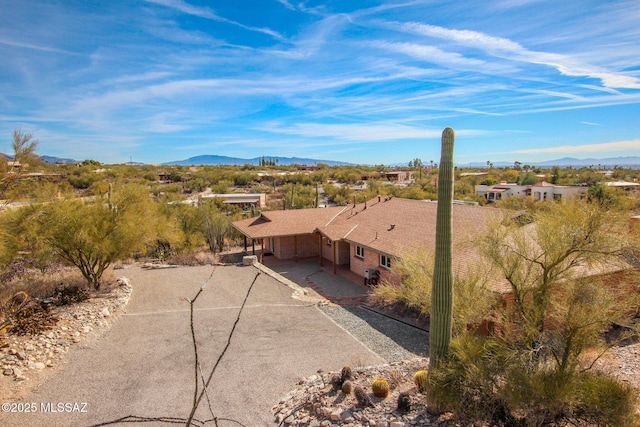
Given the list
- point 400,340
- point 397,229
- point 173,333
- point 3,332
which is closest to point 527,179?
point 397,229

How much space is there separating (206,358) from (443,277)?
7.43 metres

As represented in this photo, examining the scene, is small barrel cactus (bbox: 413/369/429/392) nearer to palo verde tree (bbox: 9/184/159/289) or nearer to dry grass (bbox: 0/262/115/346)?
dry grass (bbox: 0/262/115/346)

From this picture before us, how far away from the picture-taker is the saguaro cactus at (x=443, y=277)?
7.89 metres

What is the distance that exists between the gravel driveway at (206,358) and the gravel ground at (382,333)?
7cm

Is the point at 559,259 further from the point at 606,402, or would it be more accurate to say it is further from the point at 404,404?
the point at 404,404

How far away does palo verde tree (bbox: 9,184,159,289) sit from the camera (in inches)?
611

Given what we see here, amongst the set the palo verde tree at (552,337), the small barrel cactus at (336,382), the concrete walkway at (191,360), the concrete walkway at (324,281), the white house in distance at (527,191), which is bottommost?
the concrete walkway at (324,281)

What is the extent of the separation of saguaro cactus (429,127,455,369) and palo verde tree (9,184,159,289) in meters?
13.9

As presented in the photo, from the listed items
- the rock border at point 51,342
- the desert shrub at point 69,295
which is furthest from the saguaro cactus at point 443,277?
the desert shrub at point 69,295

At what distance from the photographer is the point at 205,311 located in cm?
1517

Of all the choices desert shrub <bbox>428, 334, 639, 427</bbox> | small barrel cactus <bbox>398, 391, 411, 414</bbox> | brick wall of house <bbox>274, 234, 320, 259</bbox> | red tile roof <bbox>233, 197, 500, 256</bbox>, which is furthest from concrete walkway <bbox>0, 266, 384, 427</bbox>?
brick wall of house <bbox>274, 234, 320, 259</bbox>

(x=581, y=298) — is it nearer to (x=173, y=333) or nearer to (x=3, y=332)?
(x=173, y=333)

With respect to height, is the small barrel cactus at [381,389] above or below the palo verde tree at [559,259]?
below

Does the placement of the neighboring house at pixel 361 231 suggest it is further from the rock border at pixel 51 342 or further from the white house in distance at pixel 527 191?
the white house in distance at pixel 527 191
